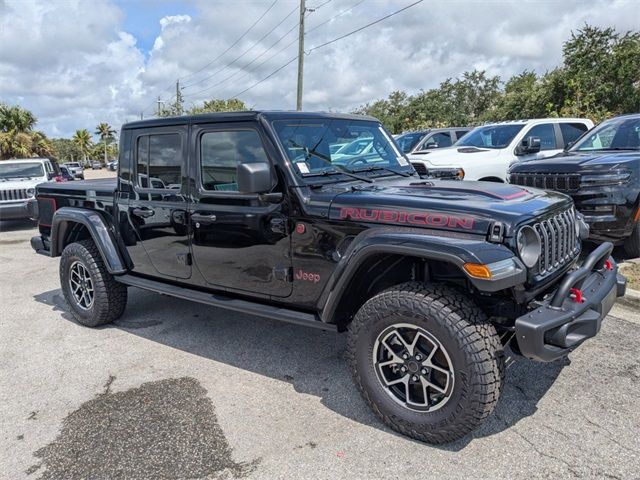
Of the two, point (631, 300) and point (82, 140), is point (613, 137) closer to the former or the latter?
point (631, 300)

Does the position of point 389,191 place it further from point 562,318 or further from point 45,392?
point 45,392

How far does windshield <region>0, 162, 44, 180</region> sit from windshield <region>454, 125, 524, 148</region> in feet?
33.3

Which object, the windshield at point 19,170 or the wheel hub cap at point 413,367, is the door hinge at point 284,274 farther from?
the windshield at point 19,170

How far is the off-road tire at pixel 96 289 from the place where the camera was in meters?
4.51

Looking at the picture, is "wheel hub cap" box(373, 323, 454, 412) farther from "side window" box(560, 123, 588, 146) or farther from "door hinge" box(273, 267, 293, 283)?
"side window" box(560, 123, 588, 146)

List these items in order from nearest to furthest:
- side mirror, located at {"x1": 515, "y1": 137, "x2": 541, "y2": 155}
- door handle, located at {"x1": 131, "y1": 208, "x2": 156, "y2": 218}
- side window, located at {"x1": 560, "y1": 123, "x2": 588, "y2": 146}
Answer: door handle, located at {"x1": 131, "y1": 208, "x2": 156, "y2": 218} → side mirror, located at {"x1": 515, "y1": 137, "x2": 541, "y2": 155} → side window, located at {"x1": 560, "y1": 123, "x2": 588, "y2": 146}

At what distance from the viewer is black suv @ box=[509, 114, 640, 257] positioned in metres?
5.34

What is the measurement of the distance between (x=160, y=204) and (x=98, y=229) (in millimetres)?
867

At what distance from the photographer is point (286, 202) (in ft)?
10.6

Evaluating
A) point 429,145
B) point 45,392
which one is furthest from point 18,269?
point 429,145

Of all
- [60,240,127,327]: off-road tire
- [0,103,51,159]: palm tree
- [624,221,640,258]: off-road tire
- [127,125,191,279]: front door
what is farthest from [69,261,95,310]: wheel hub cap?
[0,103,51,159]: palm tree

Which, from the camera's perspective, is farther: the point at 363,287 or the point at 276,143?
the point at 276,143

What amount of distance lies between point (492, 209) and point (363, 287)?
0.93m

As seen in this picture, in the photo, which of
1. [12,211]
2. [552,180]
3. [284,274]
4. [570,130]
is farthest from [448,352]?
[12,211]
